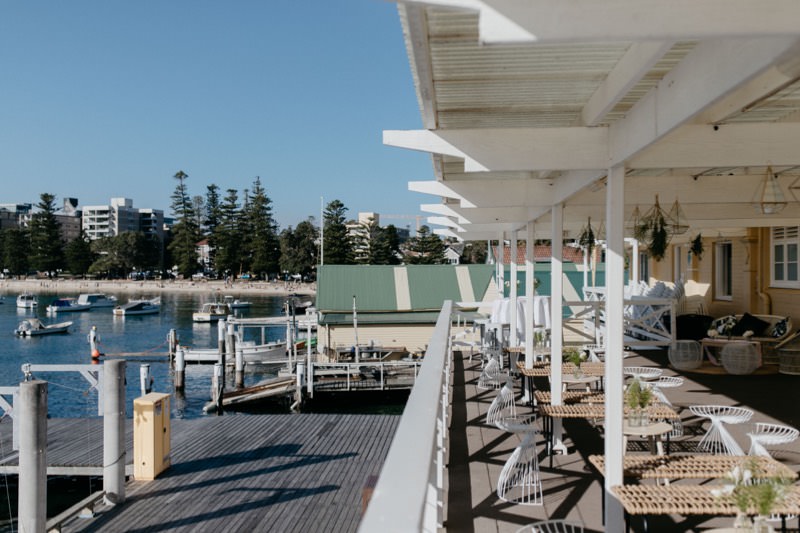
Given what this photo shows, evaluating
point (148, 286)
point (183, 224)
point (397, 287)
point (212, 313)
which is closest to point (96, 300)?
point (183, 224)

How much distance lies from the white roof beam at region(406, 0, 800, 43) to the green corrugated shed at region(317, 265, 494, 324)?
72.7 ft

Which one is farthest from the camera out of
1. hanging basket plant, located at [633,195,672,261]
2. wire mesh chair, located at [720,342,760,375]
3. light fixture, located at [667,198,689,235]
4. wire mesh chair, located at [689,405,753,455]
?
wire mesh chair, located at [720,342,760,375]

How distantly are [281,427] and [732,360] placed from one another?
7.33 metres

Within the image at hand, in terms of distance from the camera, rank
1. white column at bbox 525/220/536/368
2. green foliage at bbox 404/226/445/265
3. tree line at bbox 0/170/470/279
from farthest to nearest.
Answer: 1. tree line at bbox 0/170/470/279
2. green foliage at bbox 404/226/445/265
3. white column at bbox 525/220/536/368

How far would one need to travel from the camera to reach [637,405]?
16.6ft

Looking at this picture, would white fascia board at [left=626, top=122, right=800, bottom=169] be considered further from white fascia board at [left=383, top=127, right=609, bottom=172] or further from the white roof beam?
the white roof beam

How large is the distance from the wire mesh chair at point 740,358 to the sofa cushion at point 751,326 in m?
1.65

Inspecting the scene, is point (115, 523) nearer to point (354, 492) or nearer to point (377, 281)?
point (354, 492)

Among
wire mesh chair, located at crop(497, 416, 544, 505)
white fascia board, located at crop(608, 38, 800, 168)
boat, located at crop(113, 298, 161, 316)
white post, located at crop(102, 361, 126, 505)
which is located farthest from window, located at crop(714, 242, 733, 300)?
boat, located at crop(113, 298, 161, 316)

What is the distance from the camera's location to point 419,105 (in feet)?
13.5

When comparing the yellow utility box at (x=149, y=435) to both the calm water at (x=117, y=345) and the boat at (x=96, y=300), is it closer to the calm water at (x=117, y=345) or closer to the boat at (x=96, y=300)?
the calm water at (x=117, y=345)

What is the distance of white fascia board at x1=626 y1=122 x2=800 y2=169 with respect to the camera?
4199mm

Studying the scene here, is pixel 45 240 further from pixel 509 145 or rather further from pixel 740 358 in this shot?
pixel 509 145

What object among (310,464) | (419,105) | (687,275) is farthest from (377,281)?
(419,105)
